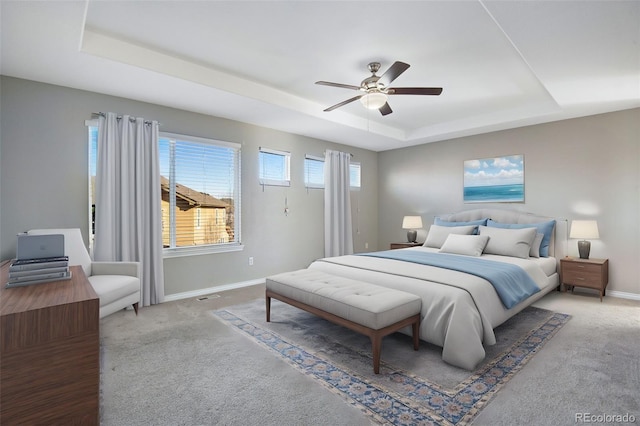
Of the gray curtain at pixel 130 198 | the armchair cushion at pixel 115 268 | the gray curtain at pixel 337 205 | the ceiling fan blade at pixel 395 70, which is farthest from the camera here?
the gray curtain at pixel 337 205

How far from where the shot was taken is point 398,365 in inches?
90.9

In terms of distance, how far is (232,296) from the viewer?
13.6 ft

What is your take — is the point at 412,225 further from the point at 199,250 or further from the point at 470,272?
the point at 199,250

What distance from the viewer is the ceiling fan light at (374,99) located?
10.1ft

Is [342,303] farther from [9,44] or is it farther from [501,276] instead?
[9,44]

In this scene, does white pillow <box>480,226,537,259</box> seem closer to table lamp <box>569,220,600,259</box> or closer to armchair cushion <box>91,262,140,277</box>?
table lamp <box>569,220,600,259</box>

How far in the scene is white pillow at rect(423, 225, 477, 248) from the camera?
4742 millimetres

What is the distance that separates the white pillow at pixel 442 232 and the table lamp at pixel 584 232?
3.88 feet

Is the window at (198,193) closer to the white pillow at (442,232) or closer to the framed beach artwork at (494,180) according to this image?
the white pillow at (442,232)

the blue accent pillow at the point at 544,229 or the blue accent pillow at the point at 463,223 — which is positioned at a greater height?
the blue accent pillow at the point at 463,223

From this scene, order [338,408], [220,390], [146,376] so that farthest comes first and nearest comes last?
[146,376], [220,390], [338,408]

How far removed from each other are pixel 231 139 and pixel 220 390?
11.3 ft

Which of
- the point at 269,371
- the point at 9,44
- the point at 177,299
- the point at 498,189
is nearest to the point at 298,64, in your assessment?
the point at 9,44

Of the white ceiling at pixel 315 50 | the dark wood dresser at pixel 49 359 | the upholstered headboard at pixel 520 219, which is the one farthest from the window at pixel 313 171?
the dark wood dresser at pixel 49 359
